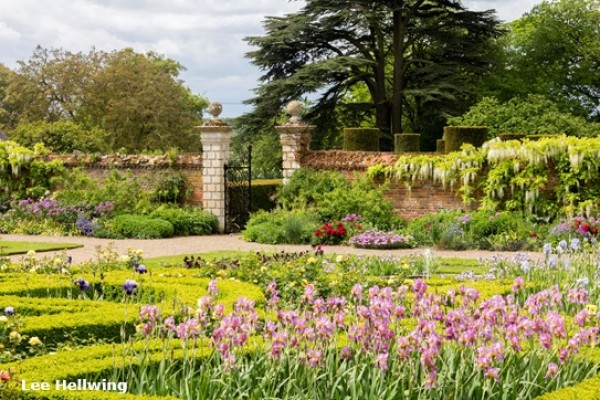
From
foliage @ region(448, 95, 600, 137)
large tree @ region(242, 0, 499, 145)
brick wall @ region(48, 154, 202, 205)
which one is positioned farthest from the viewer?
large tree @ region(242, 0, 499, 145)

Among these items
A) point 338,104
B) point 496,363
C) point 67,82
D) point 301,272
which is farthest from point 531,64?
point 496,363

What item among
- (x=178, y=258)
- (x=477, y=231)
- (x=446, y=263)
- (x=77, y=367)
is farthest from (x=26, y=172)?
(x=77, y=367)

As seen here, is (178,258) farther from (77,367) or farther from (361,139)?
(361,139)

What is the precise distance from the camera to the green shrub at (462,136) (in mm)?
19078

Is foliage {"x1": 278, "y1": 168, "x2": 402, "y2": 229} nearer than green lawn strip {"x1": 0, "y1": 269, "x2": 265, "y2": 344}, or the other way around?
green lawn strip {"x1": 0, "y1": 269, "x2": 265, "y2": 344}

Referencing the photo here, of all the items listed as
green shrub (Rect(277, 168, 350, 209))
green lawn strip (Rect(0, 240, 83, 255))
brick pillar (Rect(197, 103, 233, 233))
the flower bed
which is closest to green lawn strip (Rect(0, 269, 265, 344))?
the flower bed

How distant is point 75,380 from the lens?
452 centimetres

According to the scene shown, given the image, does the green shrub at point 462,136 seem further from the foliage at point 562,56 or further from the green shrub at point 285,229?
the foliage at point 562,56

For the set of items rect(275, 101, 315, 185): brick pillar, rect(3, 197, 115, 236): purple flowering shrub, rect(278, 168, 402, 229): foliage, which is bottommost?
rect(3, 197, 115, 236): purple flowering shrub

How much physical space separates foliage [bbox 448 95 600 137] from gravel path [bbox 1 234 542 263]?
30.8 ft

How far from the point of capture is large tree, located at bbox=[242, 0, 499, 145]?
90.1ft

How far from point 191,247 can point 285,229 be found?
1671mm

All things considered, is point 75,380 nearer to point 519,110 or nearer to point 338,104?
point 519,110

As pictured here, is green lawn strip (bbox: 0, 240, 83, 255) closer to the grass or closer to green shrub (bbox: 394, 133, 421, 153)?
the grass
